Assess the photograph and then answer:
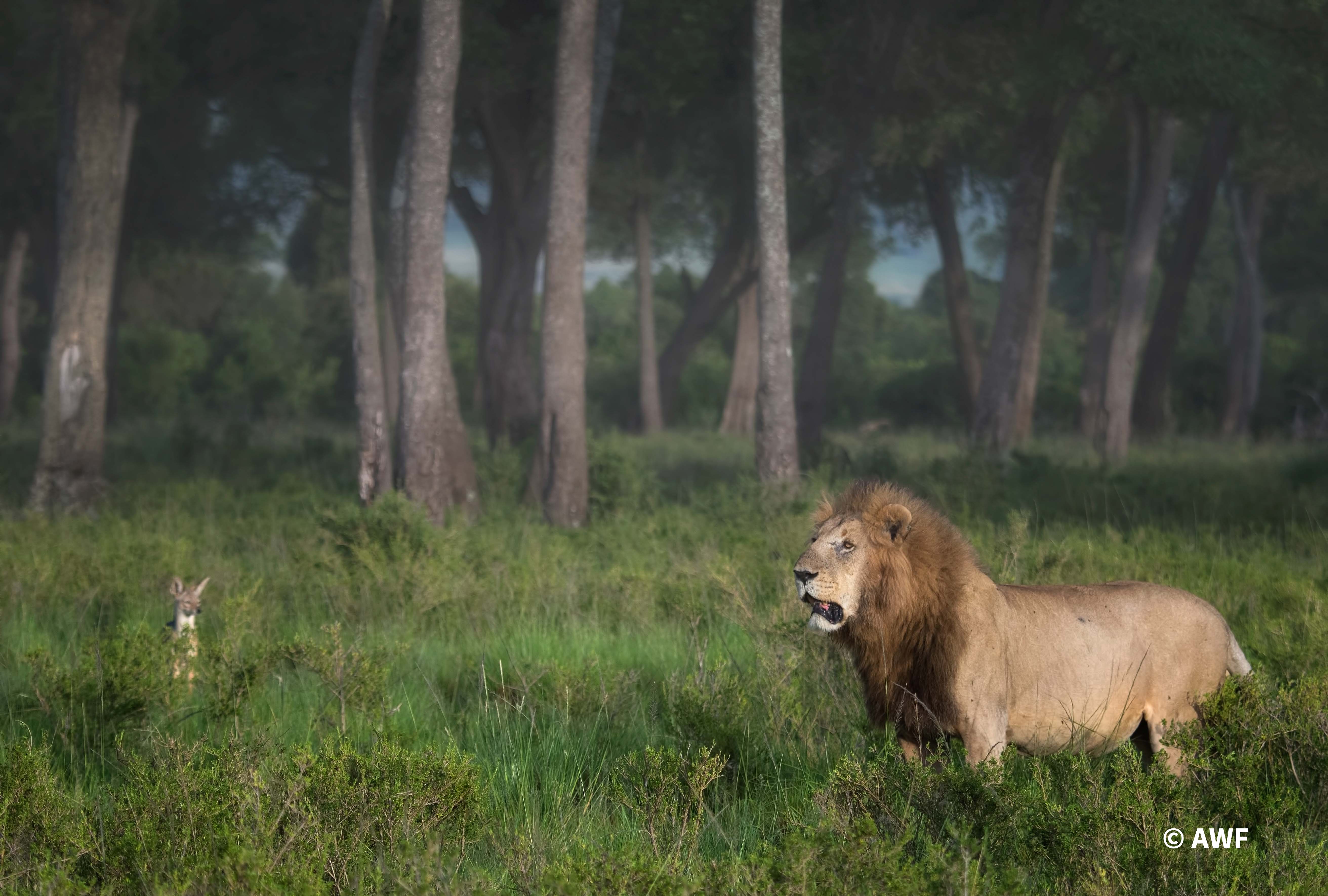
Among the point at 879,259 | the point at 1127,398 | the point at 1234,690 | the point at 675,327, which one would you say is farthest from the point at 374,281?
the point at 675,327

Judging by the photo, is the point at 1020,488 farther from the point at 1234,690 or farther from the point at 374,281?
the point at 1234,690

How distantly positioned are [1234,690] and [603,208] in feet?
73.6

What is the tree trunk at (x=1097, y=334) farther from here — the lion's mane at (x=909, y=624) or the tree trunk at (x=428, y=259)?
the lion's mane at (x=909, y=624)

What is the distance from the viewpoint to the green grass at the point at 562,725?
12.3 ft

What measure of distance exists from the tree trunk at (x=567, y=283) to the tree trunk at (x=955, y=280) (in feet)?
39.0

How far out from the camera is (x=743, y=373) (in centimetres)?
3067

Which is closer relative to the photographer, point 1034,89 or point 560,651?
point 560,651

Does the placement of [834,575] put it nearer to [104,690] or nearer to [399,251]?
[104,690]

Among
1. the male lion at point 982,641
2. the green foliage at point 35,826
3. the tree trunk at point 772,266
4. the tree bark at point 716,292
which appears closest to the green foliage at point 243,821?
the green foliage at point 35,826

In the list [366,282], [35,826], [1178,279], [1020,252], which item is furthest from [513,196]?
[35,826]

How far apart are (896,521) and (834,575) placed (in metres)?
0.34

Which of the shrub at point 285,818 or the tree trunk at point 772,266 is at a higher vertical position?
the tree trunk at point 772,266

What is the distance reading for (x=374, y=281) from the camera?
14195 mm

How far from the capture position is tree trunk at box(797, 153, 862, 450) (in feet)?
63.8
